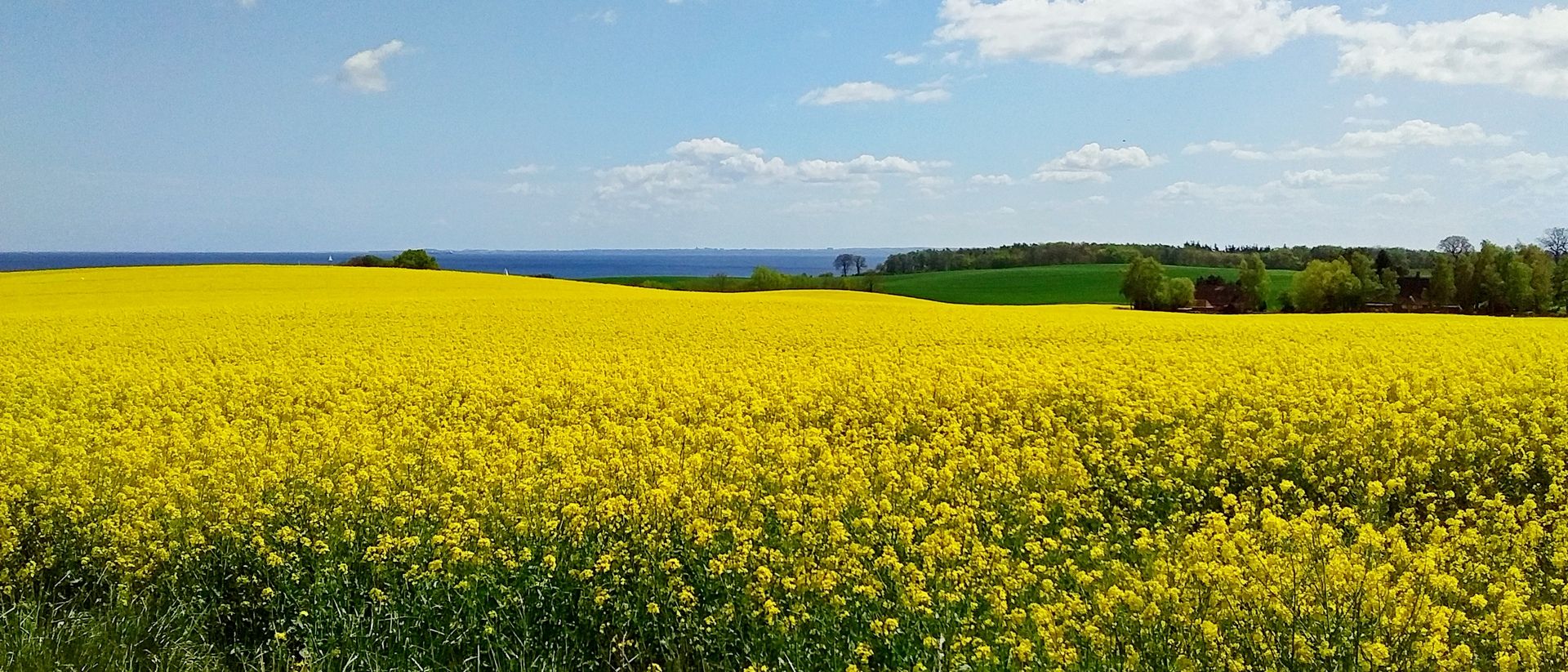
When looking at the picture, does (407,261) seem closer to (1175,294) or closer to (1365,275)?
(1175,294)

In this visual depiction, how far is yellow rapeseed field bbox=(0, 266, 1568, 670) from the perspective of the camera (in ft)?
15.8

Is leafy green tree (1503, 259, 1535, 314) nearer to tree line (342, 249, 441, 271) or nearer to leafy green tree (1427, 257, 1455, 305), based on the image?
leafy green tree (1427, 257, 1455, 305)

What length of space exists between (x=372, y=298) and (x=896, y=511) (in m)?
23.8

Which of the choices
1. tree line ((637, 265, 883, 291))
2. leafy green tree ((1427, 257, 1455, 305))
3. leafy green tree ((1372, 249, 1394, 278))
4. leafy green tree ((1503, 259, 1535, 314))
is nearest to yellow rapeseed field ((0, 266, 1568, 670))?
Result: leafy green tree ((1503, 259, 1535, 314))

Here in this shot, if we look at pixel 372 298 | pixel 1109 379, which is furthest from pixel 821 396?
pixel 372 298

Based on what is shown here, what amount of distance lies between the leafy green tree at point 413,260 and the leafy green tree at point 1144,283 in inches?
1684

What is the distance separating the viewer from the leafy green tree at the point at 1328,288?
174 ft

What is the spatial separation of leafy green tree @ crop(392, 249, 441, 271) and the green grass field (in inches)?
560

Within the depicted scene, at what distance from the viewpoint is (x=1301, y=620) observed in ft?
15.0

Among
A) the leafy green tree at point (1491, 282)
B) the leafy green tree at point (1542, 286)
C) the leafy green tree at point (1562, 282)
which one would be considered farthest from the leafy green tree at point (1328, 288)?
the leafy green tree at point (1562, 282)

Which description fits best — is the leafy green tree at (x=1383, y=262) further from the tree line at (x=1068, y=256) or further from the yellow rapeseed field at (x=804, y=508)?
the yellow rapeseed field at (x=804, y=508)

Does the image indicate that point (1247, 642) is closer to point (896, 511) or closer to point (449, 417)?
point (896, 511)

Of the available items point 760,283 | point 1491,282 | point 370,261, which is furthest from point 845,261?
point 1491,282

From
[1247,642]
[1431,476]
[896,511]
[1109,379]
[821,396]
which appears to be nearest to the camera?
[1247,642]
